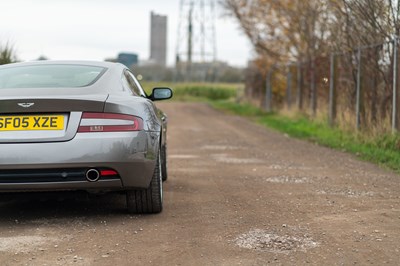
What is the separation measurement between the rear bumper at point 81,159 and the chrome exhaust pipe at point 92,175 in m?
0.03

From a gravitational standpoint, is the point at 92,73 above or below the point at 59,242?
above

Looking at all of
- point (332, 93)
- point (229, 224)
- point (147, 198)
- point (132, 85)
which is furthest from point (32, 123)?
point (332, 93)

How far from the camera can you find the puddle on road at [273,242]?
16.1 ft

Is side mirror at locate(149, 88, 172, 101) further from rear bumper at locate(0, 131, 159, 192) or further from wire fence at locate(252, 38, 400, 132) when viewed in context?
wire fence at locate(252, 38, 400, 132)

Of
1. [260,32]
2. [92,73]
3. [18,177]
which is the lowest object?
[18,177]

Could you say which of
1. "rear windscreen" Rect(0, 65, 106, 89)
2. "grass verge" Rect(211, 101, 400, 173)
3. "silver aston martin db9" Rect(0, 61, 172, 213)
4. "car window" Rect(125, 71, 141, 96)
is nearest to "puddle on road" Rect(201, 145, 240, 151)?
"grass verge" Rect(211, 101, 400, 173)

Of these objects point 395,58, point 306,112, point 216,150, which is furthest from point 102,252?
point 306,112

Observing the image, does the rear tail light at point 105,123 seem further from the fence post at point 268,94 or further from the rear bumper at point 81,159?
the fence post at point 268,94

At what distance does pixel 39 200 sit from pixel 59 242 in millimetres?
2082

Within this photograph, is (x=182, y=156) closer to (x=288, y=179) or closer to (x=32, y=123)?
(x=288, y=179)

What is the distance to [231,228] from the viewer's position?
5633mm

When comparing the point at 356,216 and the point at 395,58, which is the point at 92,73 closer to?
the point at 356,216

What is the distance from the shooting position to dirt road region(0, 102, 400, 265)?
187 inches

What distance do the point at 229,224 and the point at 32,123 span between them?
69.5 inches
